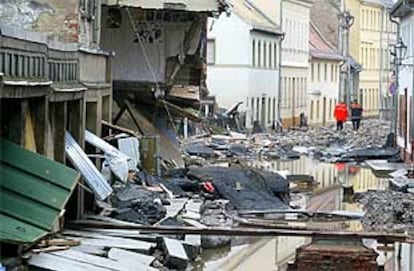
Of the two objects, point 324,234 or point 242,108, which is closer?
point 324,234

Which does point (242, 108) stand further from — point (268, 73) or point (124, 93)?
point (124, 93)

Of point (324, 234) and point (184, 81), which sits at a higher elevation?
point (184, 81)

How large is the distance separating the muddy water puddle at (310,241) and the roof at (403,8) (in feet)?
19.3

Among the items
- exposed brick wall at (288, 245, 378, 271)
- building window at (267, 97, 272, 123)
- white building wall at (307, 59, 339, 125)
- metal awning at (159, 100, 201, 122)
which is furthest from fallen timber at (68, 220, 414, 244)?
white building wall at (307, 59, 339, 125)

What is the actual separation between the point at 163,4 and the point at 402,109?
19337mm

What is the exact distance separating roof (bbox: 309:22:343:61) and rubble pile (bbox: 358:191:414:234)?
188 feet

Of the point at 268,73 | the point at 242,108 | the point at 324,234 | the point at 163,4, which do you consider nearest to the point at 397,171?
the point at 163,4

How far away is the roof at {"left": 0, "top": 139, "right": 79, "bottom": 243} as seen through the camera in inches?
588

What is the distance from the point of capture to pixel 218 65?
66.5 meters

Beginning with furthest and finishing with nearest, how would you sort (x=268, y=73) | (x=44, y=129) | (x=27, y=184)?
(x=268, y=73)
(x=44, y=129)
(x=27, y=184)

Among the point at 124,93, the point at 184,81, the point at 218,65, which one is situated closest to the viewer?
the point at 124,93

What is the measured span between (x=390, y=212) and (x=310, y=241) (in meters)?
4.94

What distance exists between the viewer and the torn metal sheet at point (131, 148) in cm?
2519

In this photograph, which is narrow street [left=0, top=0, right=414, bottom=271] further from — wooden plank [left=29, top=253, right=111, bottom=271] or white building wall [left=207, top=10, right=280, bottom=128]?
white building wall [left=207, top=10, right=280, bottom=128]
